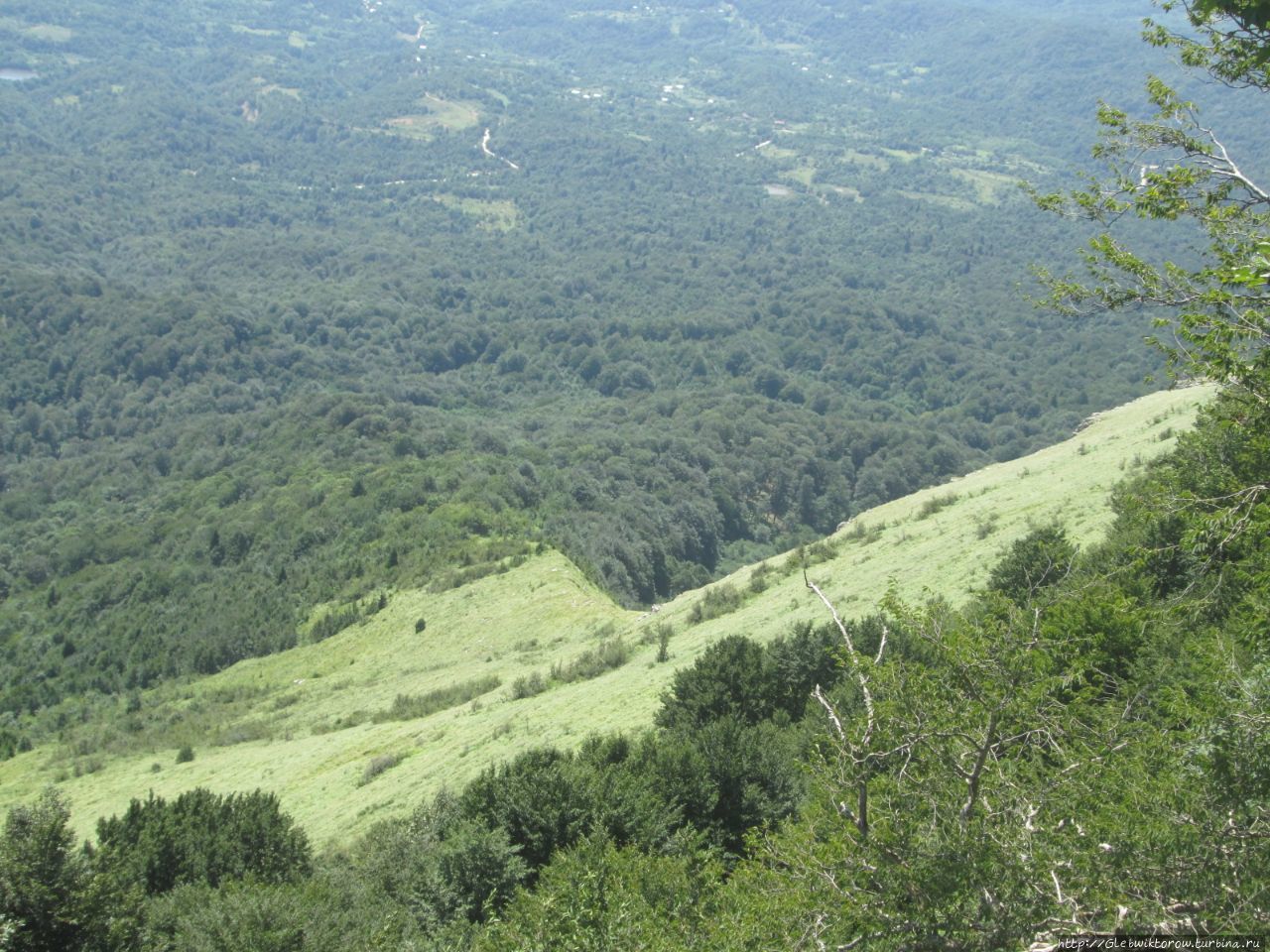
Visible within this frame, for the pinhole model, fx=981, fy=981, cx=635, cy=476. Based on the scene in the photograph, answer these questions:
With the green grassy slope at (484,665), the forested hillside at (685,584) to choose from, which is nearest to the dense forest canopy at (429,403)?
the forested hillside at (685,584)

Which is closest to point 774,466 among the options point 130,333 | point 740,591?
point 740,591

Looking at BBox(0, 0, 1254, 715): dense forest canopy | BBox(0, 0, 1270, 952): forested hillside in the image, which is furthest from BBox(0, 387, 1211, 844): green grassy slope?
BBox(0, 0, 1254, 715): dense forest canopy

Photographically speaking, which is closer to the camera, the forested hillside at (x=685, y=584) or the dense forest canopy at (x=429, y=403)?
the forested hillside at (x=685, y=584)

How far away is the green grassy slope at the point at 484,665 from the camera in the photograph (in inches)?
867

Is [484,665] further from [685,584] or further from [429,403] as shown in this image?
[429,403]

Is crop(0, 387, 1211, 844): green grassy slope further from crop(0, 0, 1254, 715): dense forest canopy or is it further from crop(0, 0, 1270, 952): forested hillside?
crop(0, 0, 1254, 715): dense forest canopy

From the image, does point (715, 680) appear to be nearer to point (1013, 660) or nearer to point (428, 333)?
point (1013, 660)

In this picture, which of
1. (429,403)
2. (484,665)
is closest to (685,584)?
(484,665)

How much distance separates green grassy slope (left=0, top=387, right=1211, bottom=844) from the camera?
2202cm

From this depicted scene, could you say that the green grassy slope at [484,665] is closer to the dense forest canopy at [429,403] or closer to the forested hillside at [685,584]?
the forested hillside at [685,584]

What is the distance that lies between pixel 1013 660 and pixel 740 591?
22.7 metres

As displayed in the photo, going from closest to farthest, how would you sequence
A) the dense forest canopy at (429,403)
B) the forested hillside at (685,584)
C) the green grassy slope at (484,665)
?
the forested hillside at (685,584)
the green grassy slope at (484,665)
the dense forest canopy at (429,403)

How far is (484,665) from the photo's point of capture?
112ft

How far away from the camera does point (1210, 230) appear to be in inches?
359
